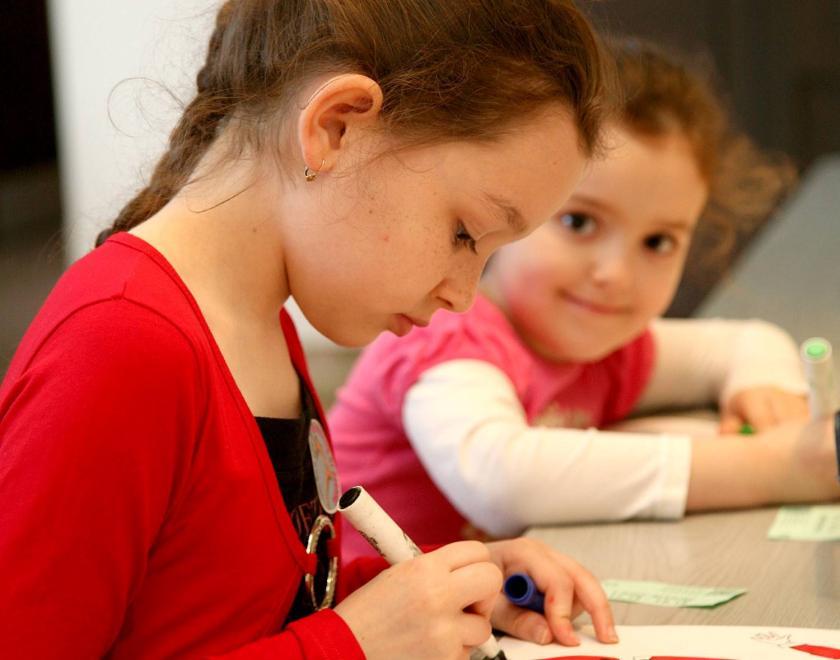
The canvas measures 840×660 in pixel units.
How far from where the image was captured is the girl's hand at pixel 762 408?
132 centimetres

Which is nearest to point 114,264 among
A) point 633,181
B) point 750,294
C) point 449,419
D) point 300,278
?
point 300,278

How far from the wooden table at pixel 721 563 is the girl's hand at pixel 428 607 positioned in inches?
6.2

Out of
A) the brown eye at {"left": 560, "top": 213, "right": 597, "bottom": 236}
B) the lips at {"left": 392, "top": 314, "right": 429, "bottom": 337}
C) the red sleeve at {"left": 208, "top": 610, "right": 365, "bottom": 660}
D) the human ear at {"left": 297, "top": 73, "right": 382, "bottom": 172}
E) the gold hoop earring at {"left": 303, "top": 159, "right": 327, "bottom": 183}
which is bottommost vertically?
the brown eye at {"left": 560, "top": 213, "right": 597, "bottom": 236}

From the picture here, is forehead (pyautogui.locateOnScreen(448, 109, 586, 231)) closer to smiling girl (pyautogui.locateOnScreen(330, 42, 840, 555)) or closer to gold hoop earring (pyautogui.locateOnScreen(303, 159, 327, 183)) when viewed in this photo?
gold hoop earring (pyautogui.locateOnScreen(303, 159, 327, 183))

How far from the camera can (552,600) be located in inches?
32.3

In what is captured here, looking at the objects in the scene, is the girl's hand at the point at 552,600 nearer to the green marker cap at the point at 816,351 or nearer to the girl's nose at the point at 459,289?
the girl's nose at the point at 459,289

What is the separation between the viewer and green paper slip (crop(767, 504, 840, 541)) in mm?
1003

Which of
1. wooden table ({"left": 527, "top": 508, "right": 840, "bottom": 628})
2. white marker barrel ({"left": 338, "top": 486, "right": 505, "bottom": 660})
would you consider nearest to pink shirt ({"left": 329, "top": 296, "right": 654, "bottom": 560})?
wooden table ({"left": 527, "top": 508, "right": 840, "bottom": 628})

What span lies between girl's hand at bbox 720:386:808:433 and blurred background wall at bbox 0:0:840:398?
1321 mm

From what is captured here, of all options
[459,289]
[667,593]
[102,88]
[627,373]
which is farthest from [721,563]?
[102,88]

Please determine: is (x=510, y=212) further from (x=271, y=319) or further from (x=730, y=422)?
(x=730, y=422)

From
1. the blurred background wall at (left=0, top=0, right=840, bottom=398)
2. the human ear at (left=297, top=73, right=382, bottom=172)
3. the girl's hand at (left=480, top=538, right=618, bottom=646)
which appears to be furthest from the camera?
the blurred background wall at (left=0, top=0, right=840, bottom=398)

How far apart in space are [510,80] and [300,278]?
0.59 ft

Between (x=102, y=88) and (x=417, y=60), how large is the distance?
2.65 m
